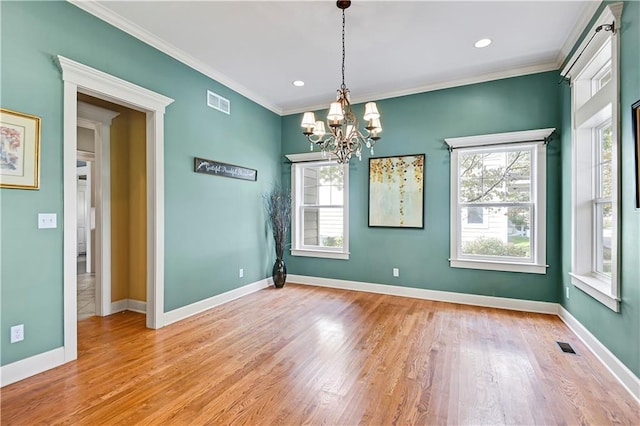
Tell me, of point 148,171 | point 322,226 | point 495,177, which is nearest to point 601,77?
point 495,177

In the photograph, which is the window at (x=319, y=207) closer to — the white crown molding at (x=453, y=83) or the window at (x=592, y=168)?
the white crown molding at (x=453, y=83)

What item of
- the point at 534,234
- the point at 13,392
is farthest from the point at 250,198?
the point at 534,234

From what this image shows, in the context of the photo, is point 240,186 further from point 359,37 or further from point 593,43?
point 593,43

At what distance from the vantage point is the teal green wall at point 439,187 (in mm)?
3854

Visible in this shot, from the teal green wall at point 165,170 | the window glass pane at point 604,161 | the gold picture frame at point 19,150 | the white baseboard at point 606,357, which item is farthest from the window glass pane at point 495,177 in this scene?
the gold picture frame at point 19,150

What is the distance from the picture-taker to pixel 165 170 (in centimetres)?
346

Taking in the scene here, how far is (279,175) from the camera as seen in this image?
562cm

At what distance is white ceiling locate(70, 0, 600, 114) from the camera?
2.80 m

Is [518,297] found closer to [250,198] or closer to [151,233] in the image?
[250,198]

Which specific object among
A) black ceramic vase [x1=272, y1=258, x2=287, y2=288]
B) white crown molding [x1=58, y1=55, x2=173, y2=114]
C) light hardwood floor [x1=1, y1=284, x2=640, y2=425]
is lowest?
light hardwood floor [x1=1, y1=284, x2=640, y2=425]

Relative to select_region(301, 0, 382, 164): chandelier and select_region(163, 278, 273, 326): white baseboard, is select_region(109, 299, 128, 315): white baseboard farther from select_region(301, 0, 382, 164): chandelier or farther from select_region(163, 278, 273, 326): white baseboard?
select_region(301, 0, 382, 164): chandelier

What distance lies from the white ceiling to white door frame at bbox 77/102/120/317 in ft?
4.38

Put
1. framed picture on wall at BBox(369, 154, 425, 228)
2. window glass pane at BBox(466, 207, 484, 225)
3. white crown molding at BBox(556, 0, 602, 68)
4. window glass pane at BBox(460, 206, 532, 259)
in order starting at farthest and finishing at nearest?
framed picture on wall at BBox(369, 154, 425, 228), window glass pane at BBox(466, 207, 484, 225), window glass pane at BBox(460, 206, 532, 259), white crown molding at BBox(556, 0, 602, 68)

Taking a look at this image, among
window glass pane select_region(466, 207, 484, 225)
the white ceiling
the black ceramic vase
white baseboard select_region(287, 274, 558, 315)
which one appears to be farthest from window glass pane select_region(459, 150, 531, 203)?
the black ceramic vase
